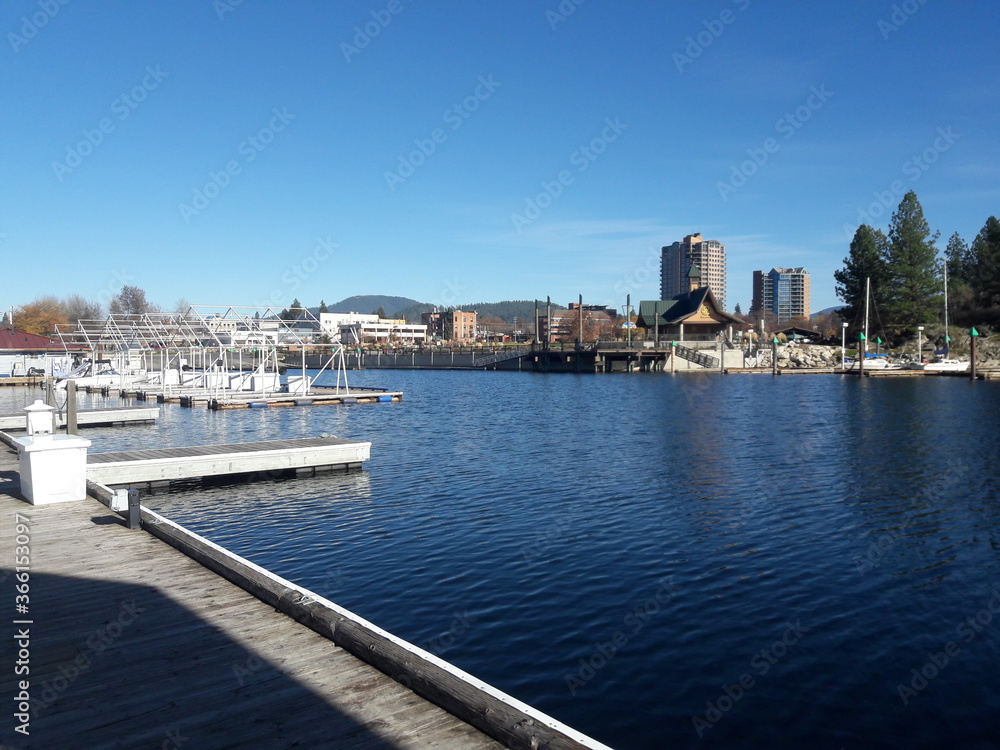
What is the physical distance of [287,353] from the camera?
166 m

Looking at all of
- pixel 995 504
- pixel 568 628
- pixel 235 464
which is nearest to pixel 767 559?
pixel 568 628

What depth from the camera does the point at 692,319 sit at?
111 meters

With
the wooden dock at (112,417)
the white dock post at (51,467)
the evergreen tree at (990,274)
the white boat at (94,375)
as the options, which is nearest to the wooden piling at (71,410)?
the white dock post at (51,467)

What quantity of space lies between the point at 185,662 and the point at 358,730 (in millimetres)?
2392

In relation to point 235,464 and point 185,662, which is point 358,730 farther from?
point 235,464

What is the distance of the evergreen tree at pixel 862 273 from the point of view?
97.6 meters

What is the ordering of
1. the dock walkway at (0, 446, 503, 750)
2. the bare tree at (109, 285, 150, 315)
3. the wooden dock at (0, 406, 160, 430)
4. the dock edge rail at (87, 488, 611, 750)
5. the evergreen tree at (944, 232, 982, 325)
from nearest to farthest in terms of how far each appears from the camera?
the dock edge rail at (87, 488, 611, 750)
the dock walkway at (0, 446, 503, 750)
the wooden dock at (0, 406, 160, 430)
the evergreen tree at (944, 232, 982, 325)
the bare tree at (109, 285, 150, 315)

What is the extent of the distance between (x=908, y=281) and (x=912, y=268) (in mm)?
1861

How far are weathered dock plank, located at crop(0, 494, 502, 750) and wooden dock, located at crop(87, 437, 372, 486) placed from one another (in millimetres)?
11359

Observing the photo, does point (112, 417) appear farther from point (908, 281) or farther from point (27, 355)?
point (908, 281)

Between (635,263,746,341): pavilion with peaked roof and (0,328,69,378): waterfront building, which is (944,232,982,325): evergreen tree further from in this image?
(0,328,69,378): waterfront building

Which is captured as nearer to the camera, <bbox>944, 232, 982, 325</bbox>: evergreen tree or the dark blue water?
the dark blue water

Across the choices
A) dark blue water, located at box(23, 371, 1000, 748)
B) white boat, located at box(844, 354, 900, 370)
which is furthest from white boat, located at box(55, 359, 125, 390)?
white boat, located at box(844, 354, 900, 370)

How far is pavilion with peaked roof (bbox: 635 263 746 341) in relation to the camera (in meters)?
111
